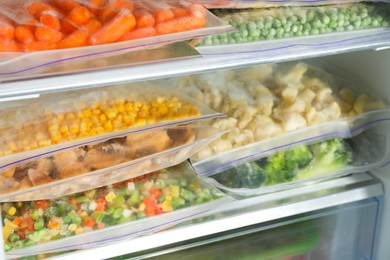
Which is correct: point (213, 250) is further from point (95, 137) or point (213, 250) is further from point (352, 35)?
point (352, 35)

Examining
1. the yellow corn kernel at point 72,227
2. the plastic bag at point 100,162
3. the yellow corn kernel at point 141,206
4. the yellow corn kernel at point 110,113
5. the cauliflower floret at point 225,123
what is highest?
the yellow corn kernel at point 110,113

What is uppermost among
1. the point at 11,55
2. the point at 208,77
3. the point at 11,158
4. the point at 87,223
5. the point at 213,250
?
the point at 11,55

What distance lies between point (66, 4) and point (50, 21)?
0.31 feet

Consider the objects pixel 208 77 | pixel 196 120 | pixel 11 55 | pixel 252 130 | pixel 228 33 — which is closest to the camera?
pixel 11 55

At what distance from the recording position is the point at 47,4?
132 cm

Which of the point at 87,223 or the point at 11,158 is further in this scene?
the point at 87,223

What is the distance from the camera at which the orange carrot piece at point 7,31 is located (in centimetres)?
119

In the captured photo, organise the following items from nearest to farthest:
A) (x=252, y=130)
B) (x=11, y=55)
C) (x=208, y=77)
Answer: (x=11, y=55) < (x=252, y=130) < (x=208, y=77)

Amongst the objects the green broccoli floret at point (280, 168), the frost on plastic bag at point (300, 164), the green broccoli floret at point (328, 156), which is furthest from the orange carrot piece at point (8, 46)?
the green broccoli floret at point (328, 156)

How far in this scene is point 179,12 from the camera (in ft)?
4.40

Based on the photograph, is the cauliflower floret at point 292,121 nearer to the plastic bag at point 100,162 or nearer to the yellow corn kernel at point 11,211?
the plastic bag at point 100,162

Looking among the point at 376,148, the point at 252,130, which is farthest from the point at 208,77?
the point at 376,148

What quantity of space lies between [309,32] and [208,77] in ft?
1.27

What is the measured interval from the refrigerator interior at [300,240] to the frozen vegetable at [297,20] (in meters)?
0.62
